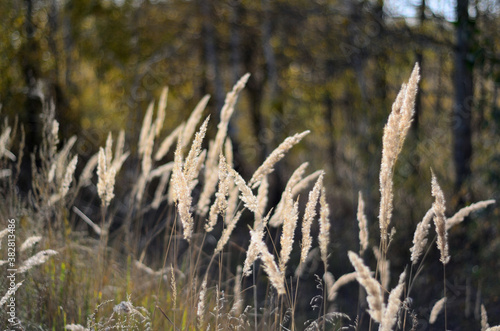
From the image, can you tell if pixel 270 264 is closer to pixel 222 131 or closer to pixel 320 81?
pixel 222 131

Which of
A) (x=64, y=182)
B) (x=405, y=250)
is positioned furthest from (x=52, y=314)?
(x=405, y=250)

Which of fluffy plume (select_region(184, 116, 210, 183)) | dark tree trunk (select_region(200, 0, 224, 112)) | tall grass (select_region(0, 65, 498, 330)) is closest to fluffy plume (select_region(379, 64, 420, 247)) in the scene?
tall grass (select_region(0, 65, 498, 330))

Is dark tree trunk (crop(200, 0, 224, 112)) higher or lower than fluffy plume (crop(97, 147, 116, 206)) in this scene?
higher

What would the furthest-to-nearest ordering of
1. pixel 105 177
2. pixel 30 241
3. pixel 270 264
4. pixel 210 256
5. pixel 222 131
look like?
1. pixel 210 256
2. pixel 222 131
3. pixel 105 177
4. pixel 30 241
5. pixel 270 264

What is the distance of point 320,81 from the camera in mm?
8219

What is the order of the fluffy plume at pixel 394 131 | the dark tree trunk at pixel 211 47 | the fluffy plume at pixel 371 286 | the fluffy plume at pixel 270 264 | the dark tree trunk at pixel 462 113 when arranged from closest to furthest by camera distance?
1. the fluffy plume at pixel 371 286
2. the fluffy plume at pixel 270 264
3. the fluffy plume at pixel 394 131
4. the dark tree trunk at pixel 462 113
5. the dark tree trunk at pixel 211 47

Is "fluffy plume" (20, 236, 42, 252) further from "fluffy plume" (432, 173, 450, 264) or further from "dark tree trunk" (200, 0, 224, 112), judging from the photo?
"dark tree trunk" (200, 0, 224, 112)

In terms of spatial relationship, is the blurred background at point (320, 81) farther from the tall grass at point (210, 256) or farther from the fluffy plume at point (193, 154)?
the fluffy plume at point (193, 154)

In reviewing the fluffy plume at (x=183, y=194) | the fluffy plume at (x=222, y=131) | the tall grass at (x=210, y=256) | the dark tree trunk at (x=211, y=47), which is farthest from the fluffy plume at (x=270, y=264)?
the dark tree trunk at (x=211, y=47)

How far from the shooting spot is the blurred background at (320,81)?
475cm

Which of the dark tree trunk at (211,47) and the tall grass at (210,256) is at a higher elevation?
the dark tree trunk at (211,47)

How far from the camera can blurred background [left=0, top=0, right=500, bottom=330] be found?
4750mm

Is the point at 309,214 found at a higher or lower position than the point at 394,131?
lower

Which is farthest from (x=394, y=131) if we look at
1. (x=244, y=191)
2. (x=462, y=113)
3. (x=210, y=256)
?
(x=462, y=113)
